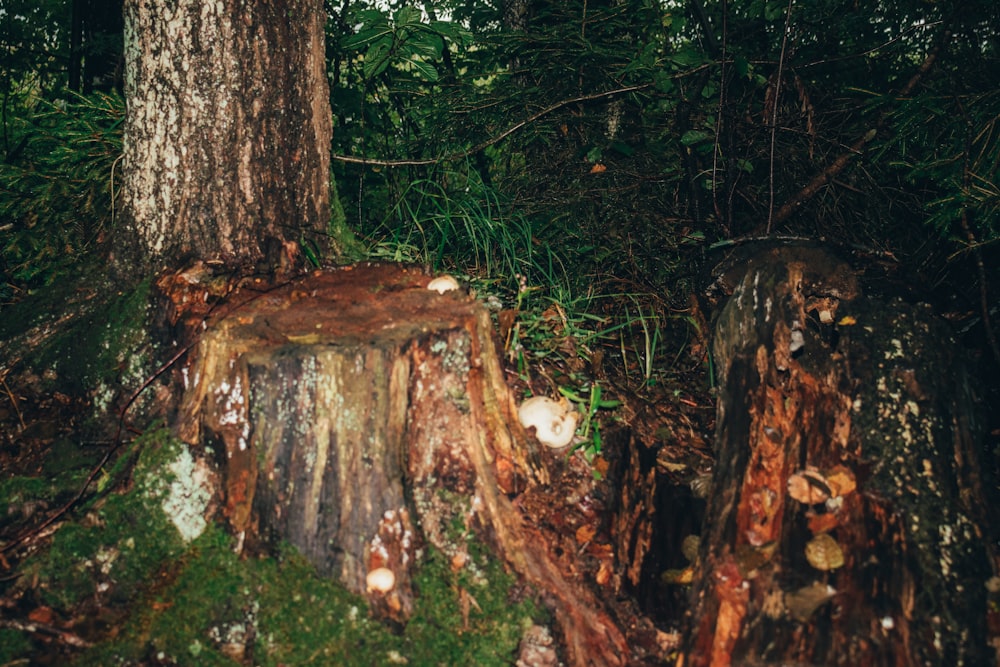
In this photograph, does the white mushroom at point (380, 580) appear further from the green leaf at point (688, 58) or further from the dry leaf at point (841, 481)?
the green leaf at point (688, 58)

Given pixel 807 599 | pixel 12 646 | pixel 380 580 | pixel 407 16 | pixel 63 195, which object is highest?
pixel 407 16

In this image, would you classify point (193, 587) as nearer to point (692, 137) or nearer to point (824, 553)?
point (824, 553)

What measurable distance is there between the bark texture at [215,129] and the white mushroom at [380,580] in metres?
1.36

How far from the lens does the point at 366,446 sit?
2082 millimetres

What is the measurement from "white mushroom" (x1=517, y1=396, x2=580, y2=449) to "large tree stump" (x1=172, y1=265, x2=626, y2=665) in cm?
22

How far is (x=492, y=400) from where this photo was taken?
7.62ft

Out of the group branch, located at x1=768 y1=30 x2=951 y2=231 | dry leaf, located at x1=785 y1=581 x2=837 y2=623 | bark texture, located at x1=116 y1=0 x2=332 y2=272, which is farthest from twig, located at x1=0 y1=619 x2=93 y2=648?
branch, located at x1=768 y1=30 x2=951 y2=231

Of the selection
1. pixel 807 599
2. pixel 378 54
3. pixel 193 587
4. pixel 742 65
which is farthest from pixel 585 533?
pixel 742 65

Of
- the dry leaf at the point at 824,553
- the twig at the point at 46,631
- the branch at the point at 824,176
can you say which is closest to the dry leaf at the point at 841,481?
the dry leaf at the point at 824,553

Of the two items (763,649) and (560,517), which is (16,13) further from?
(763,649)

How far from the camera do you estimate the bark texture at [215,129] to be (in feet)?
8.40

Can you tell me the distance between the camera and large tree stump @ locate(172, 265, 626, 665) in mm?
2045

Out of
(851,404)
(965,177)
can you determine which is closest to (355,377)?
(851,404)

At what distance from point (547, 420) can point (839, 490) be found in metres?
1.00
